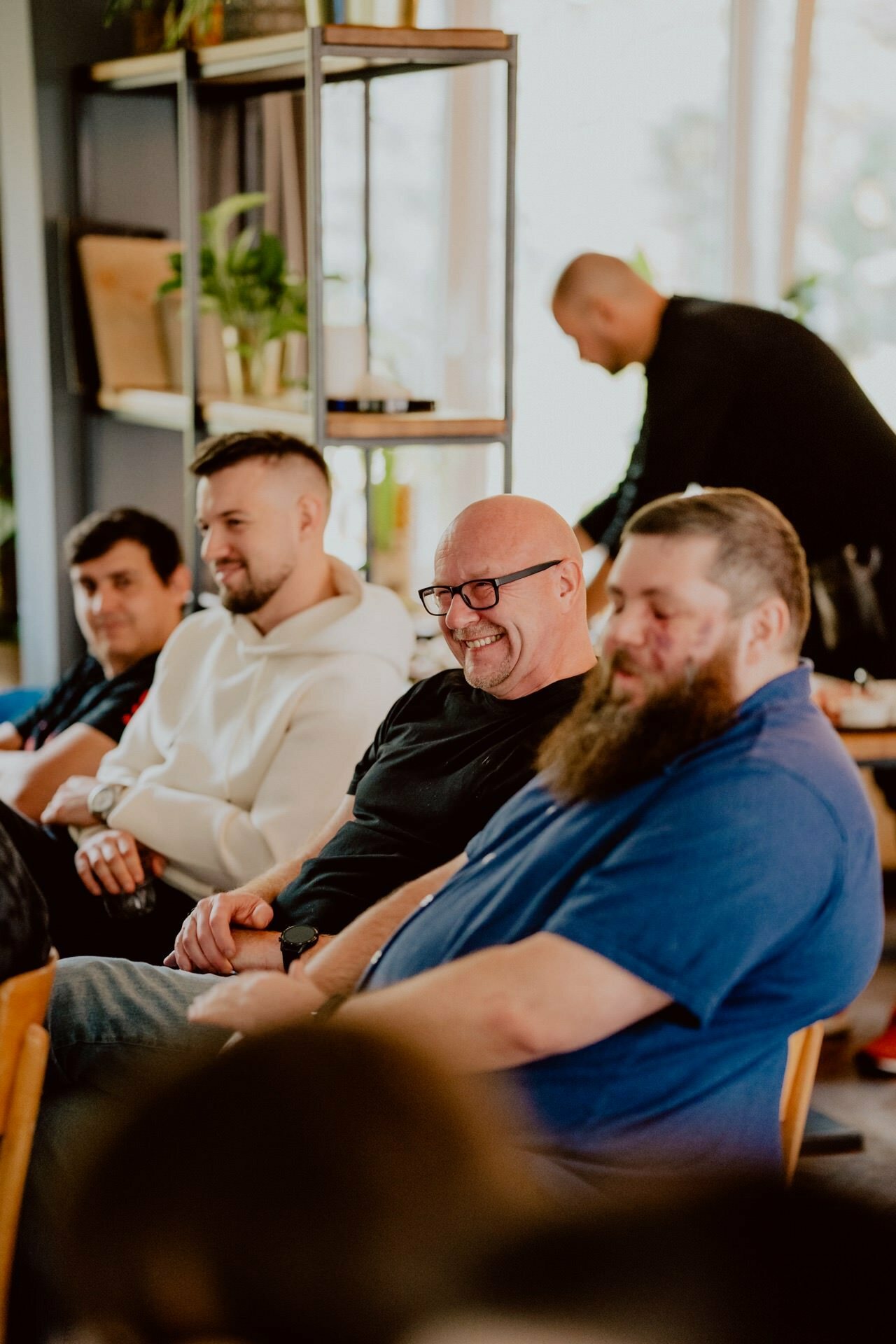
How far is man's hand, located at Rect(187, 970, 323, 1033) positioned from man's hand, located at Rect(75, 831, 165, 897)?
0.86 m

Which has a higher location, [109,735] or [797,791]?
[797,791]

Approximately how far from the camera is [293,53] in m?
2.91

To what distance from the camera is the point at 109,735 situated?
2.93 m

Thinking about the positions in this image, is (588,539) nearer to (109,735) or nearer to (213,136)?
(109,735)

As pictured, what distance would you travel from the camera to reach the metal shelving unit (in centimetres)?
281

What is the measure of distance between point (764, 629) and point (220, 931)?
37.8 inches

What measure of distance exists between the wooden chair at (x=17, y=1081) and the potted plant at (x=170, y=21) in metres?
2.54

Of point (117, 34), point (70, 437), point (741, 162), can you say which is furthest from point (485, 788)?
point (741, 162)

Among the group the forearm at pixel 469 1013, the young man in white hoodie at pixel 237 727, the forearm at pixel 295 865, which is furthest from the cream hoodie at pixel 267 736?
the forearm at pixel 469 1013

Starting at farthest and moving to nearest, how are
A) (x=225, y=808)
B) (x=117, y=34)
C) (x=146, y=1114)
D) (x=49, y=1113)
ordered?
(x=117, y=34)
(x=225, y=808)
(x=49, y=1113)
(x=146, y=1114)

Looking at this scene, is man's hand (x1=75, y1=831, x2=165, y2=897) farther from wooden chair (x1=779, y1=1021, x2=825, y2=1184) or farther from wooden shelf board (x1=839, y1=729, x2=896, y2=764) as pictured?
wooden shelf board (x1=839, y1=729, x2=896, y2=764)

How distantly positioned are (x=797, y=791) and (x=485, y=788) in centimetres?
64

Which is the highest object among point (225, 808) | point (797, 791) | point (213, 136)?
point (213, 136)

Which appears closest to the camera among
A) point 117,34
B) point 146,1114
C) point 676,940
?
point 146,1114
